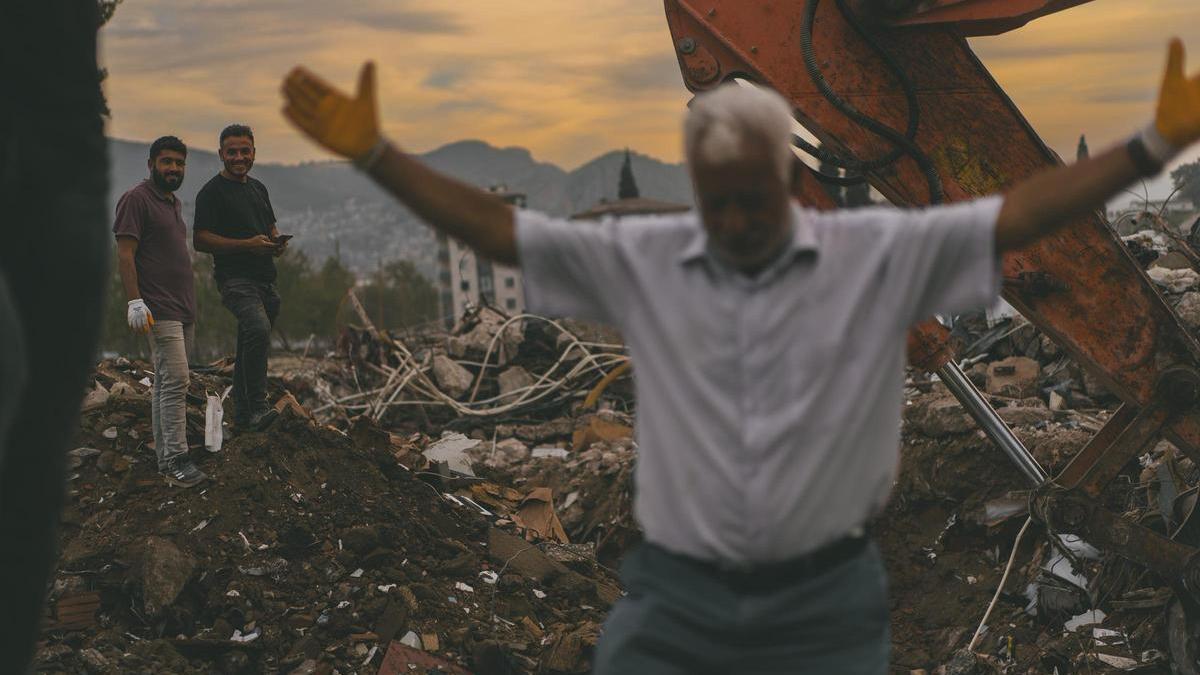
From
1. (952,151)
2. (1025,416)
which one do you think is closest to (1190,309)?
(1025,416)

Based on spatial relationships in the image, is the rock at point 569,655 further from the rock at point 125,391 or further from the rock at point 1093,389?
the rock at point 1093,389

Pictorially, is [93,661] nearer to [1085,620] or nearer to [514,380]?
[1085,620]

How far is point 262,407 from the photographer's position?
7.60 metres

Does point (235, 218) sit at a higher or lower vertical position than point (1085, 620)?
higher

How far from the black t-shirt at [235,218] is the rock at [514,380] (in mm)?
5682

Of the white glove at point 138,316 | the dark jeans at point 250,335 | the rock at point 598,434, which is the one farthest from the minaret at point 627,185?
the white glove at point 138,316

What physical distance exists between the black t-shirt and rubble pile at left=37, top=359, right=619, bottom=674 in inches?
34.8

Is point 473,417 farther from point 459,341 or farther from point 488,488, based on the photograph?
point 488,488

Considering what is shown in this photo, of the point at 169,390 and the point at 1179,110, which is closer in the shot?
the point at 1179,110

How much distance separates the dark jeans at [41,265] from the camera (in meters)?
2.58

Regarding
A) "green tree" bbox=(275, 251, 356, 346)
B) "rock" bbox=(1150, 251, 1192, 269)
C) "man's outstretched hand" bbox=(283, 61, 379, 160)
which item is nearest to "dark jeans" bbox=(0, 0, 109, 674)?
"man's outstretched hand" bbox=(283, 61, 379, 160)

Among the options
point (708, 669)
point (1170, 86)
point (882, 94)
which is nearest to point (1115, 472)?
point (882, 94)

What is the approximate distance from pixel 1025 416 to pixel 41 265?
22.6 feet

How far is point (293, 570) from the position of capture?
20.6 feet
